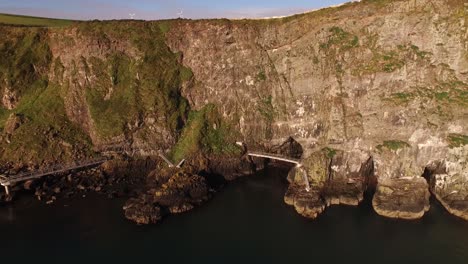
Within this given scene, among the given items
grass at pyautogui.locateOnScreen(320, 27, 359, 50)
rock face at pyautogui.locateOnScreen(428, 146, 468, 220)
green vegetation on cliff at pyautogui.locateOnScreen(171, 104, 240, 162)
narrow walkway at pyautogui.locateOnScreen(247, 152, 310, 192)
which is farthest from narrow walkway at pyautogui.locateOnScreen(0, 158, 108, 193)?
rock face at pyautogui.locateOnScreen(428, 146, 468, 220)

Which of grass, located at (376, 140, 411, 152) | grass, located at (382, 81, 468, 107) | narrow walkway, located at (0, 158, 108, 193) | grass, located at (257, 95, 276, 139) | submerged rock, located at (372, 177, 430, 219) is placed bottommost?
submerged rock, located at (372, 177, 430, 219)

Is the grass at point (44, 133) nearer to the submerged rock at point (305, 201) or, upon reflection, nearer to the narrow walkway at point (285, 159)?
the narrow walkway at point (285, 159)

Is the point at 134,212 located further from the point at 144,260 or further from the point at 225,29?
the point at 225,29

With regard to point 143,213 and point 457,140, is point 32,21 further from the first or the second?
point 457,140

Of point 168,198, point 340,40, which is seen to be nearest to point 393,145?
point 340,40

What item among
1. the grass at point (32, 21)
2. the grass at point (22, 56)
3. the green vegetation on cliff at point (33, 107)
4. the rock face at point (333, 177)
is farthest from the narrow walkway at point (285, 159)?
the grass at point (32, 21)

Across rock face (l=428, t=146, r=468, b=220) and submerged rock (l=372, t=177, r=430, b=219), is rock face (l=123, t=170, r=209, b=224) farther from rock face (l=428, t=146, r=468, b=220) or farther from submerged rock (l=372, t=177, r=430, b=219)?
rock face (l=428, t=146, r=468, b=220)
